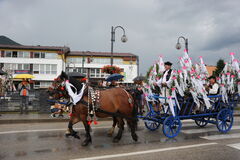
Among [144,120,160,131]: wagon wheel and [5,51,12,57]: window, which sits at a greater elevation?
[5,51,12,57]: window

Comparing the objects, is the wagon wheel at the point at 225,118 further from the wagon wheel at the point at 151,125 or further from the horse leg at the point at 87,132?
the horse leg at the point at 87,132

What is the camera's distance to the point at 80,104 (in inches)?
231

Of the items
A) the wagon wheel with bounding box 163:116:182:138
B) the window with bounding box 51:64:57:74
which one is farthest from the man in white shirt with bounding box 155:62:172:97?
the window with bounding box 51:64:57:74

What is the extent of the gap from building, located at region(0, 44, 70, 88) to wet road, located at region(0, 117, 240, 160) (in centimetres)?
4117

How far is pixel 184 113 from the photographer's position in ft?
22.9

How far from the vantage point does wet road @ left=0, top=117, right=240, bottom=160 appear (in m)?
4.73

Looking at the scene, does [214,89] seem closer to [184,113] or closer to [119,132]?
[184,113]

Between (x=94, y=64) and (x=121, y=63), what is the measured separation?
7082 mm

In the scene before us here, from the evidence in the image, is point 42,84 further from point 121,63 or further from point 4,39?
point 4,39

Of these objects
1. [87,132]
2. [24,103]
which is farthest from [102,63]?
[87,132]

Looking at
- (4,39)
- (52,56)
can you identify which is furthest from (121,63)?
(4,39)

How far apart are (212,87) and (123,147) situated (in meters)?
4.64

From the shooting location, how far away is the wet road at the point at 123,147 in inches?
186

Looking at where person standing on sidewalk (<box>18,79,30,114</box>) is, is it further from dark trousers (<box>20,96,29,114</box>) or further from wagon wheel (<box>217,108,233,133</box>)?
wagon wheel (<box>217,108,233,133</box>)
